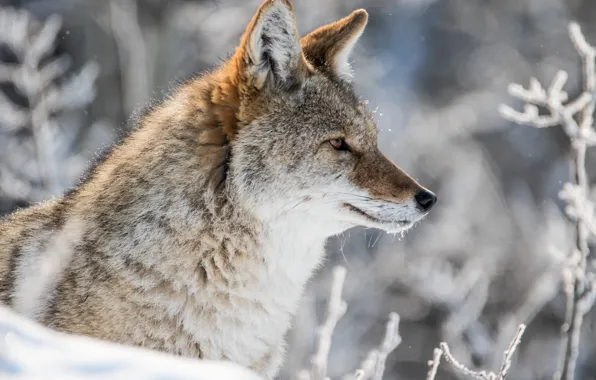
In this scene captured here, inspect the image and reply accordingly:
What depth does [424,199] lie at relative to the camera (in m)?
4.23

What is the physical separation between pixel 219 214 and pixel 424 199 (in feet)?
3.59

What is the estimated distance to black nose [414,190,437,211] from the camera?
4211mm

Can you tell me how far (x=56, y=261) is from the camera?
3.75 meters

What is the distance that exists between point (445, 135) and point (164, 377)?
14584mm

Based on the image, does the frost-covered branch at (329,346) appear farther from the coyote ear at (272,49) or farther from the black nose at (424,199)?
the coyote ear at (272,49)

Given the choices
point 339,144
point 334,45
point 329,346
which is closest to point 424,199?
point 339,144

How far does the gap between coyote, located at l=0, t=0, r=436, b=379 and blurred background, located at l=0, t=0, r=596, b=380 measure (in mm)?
5711

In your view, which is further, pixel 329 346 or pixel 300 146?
pixel 300 146

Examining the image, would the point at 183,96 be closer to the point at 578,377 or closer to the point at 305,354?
the point at 305,354

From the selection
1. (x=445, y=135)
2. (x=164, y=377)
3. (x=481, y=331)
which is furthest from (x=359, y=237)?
(x=164, y=377)

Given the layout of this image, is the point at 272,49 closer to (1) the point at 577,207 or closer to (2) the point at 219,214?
(2) the point at 219,214

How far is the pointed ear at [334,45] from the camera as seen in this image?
452cm

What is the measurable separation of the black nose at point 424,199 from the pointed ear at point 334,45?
0.80 metres

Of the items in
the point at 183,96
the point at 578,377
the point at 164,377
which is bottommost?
the point at 578,377
